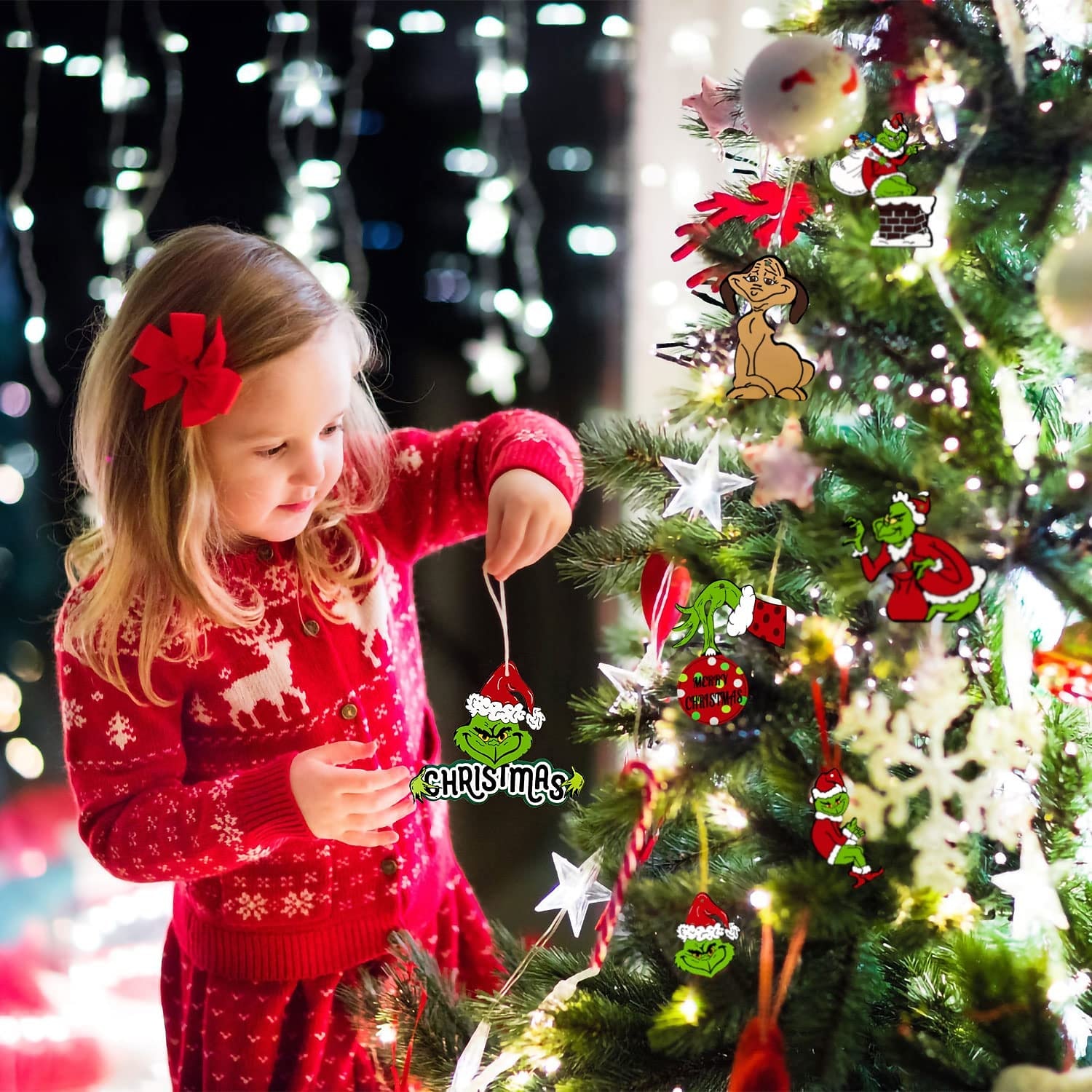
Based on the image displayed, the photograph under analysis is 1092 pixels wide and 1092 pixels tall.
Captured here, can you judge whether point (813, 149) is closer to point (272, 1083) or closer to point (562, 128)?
point (562, 128)

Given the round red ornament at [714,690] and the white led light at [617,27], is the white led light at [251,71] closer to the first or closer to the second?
the white led light at [617,27]

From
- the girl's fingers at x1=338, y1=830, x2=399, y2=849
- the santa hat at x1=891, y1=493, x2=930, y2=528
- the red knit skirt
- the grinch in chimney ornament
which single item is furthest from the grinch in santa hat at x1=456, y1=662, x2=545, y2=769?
the grinch in chimney ornament

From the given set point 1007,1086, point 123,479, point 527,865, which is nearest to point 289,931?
point 527,865

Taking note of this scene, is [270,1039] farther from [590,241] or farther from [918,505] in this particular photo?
[590,241]

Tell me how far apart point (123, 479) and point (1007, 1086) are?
77 cm

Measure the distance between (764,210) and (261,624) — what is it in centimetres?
Result: 52

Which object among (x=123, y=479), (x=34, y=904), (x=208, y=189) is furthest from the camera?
(x=34, y=904)

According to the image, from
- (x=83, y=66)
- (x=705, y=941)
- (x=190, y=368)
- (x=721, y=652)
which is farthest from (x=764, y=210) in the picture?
(x=83, y=66)

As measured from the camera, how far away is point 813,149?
695 mm

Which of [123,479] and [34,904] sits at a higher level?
[123,479]

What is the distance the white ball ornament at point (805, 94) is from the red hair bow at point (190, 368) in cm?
43

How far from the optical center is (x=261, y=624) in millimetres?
839

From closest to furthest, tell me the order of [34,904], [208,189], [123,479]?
[123,479] < [208,189] < [34,904]

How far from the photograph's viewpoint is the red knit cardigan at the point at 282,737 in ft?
2.63
